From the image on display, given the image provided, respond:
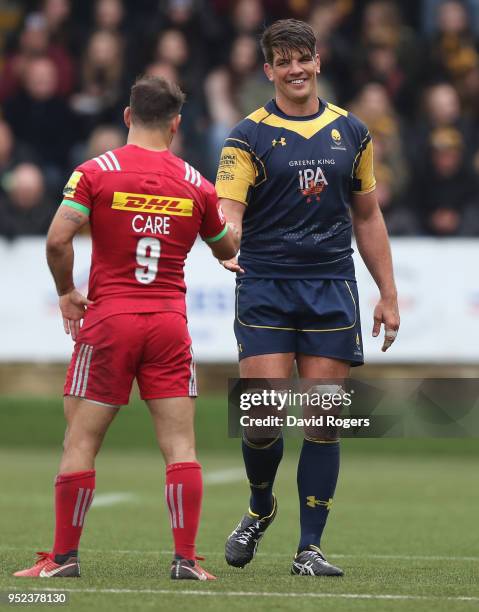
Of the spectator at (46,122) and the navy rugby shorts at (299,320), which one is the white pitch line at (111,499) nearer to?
the navy rugby shorts at (299,320)

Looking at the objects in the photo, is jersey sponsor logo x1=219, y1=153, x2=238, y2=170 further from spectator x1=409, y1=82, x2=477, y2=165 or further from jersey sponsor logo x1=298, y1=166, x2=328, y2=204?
spectator x1=409, y1=82, x2=477, y2=165

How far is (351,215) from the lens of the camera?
7.31 metres

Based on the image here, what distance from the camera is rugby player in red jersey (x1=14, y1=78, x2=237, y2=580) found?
5.95 metres

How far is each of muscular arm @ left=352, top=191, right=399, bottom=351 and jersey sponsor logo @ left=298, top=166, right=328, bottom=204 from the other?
0.92 ft

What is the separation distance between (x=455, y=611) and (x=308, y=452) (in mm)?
1613

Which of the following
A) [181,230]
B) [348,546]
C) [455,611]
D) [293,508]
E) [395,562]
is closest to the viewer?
[455,611]

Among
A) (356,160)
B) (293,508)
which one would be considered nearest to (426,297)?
(293,508)

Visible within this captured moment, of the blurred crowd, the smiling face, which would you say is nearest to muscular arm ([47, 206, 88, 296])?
the smiling face

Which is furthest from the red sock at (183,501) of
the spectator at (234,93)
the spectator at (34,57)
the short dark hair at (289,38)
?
the spectator at (34,57)

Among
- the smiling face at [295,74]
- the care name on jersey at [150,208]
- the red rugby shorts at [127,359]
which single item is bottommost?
the red rugby shorts at [127,359]

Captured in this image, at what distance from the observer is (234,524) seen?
9.17 meters

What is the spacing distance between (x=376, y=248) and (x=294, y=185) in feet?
1.77

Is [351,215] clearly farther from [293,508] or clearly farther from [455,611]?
[293,508]

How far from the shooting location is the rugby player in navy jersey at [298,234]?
6.73 m
